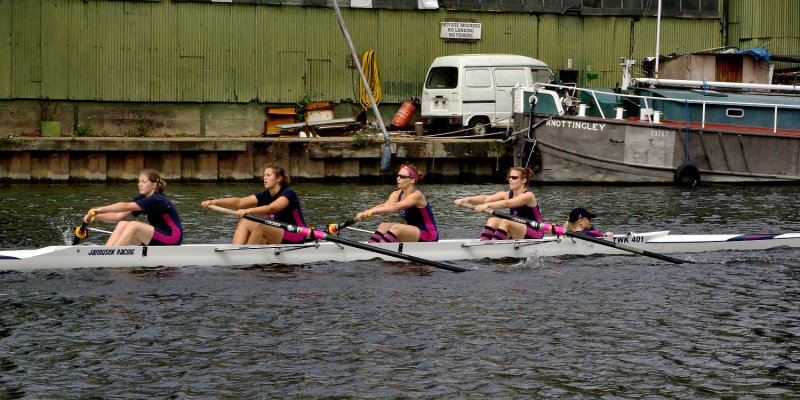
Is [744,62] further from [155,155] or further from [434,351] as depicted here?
[434,351]

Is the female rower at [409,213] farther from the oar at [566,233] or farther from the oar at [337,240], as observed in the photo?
the oar at [566,233]

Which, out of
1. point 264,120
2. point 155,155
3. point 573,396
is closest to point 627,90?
point 264,120

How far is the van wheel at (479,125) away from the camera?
3441 cm

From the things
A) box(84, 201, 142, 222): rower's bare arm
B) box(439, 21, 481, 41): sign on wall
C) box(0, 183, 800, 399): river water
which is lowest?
box(0, 183, 800, 399): river water

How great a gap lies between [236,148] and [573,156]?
9339 millimetres

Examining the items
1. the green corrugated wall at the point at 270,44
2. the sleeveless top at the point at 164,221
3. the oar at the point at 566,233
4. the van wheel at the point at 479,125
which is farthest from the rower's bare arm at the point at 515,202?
the green corrugated wall at the point at 270,44

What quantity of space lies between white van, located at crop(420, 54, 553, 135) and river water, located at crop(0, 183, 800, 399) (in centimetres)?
1433

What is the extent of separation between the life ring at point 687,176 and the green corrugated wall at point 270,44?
23.2 ft

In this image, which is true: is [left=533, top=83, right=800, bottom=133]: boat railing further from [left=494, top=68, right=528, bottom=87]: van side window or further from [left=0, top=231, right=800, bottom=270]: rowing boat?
[left=0, top=231, right=800, bottom=270]: rowing boat

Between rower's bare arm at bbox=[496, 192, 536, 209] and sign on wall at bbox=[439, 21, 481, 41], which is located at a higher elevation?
sign on wall at bbox=[439, 21, 481, 41]

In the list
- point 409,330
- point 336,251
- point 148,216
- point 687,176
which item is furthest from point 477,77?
point 409,330

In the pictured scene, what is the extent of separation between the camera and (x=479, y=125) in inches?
1358

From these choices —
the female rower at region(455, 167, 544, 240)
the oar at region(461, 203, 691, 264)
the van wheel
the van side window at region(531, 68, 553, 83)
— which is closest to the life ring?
the van side window at region(531, 68, 553, 83)

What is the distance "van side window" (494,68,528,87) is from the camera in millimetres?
34938
